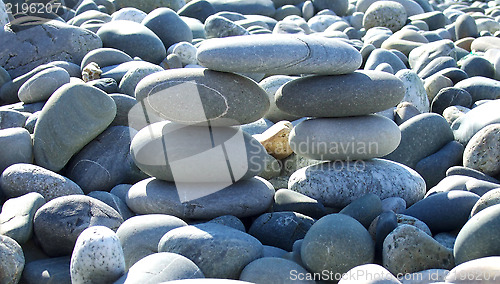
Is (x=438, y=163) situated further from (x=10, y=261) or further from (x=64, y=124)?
(x=10, y=261)

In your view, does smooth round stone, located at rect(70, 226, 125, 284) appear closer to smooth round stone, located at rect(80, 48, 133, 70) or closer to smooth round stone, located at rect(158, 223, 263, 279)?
smooth round stone, located at rect(158, 223, 263, 279)

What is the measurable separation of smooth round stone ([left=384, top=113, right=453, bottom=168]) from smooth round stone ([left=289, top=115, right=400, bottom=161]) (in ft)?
1.79

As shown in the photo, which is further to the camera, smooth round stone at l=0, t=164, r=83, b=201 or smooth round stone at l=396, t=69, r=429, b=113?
smooth round stone at l=396, t=69, r=429, b=113

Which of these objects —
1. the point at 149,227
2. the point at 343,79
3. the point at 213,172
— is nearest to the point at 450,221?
the point at 343,79

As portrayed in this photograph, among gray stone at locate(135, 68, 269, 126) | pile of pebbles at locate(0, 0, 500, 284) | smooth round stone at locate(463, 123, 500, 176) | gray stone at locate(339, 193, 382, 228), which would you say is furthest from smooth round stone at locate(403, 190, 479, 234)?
gray stone at locate(135, 68, 269, 126)

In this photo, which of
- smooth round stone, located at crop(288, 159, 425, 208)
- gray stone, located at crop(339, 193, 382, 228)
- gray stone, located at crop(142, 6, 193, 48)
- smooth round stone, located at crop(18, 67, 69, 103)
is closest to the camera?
gray stone, located at crop(339, 193, 382, 228)

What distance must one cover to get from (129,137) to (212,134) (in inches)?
32.5

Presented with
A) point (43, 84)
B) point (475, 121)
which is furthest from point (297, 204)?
point (43, 84)

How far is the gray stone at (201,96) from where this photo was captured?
11.0 ft

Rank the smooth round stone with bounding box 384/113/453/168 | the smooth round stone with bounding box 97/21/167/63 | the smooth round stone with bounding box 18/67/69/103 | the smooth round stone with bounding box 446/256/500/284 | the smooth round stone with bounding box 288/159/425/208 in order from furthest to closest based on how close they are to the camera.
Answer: the smooth round stone with bounding box 97/21/167/63
the smooth round stone with bounding box 18/67/69/103
the smooth round stone with bounding box 384/113/453/168
the smooth round stone with bounding box 288/159/425/208
the smooth round stone with bounding box 446/256/500/284

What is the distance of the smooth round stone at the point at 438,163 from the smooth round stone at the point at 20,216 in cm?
260

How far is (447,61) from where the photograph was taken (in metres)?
6.61

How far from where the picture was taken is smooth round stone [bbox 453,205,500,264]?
8.02 feet

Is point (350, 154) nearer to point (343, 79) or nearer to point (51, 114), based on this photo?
point (343, 79)
